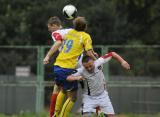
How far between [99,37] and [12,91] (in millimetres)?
13800

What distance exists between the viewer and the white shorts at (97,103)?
12.2 metres

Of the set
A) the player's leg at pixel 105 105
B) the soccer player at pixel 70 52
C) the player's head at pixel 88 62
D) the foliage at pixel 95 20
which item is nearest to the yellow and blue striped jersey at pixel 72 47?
the soccer player at pixel 70 52

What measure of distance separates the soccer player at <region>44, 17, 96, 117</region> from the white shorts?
1.69 ft

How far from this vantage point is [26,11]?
4247 centimetres

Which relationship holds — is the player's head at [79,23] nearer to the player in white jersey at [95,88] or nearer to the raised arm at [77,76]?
the player in white jersey at [95,88]

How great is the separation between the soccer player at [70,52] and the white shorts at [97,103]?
1.69 feet

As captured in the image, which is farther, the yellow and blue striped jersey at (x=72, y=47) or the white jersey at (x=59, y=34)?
the white jersey at (x=59, y=34)

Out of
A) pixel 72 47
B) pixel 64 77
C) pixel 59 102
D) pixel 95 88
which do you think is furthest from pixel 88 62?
pixel 59 102

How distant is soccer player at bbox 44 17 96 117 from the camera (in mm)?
12508

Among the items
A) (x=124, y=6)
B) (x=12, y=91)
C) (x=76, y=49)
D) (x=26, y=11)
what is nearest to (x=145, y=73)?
(x=12, y=91)

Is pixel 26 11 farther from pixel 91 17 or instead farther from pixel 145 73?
pixel 145 73

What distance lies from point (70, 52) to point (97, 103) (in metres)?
A: 1.12

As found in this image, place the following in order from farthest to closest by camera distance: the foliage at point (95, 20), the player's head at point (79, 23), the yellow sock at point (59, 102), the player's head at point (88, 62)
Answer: the foliage at point (95, 20) < the yellow sock at point (59, 102) < the player's head at point (79, 23) < the player's head at point (88, 62)

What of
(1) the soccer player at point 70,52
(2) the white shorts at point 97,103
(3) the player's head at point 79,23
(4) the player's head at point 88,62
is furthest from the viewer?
(1) the soccer player at point 70,52
